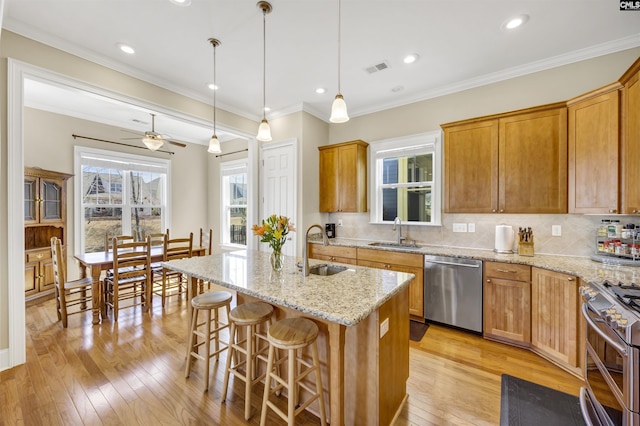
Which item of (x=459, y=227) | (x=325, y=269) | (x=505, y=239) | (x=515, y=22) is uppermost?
(x=515, y=22)

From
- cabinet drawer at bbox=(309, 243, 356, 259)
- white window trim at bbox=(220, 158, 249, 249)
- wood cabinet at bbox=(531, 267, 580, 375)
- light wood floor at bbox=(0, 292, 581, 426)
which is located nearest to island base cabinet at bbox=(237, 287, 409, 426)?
light wood floor at bbox=(0, 292, 581, 426)

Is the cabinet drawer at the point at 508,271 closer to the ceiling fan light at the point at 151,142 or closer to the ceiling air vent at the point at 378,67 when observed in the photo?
the ceiling air vent at the point at 378,67

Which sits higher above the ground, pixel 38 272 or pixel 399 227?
pixel 399 227

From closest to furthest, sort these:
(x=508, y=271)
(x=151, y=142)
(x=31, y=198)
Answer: (x=508, y=271) → (x=31, y=198) → (x=151, y=142)

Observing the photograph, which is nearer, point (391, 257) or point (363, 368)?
point (363, 368)

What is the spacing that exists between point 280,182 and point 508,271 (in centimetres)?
326

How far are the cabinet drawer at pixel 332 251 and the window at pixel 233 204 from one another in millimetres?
2565

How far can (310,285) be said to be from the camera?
177 centimetres

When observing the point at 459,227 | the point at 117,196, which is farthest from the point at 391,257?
the point at 117,196

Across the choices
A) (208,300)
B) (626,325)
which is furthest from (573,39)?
(208,300)

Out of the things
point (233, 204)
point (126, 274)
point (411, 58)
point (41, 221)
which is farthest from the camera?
point (233, 204)

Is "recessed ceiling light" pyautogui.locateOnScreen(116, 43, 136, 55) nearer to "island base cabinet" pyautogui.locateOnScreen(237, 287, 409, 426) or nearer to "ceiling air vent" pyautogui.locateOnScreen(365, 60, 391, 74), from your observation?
"ceiling air vent" pyautogui.locateOnScreen(365, 60, 391, 74)

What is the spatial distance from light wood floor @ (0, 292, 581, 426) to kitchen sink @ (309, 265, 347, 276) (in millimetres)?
991

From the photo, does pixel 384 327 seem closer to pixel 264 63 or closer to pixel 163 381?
pixel 163 381
